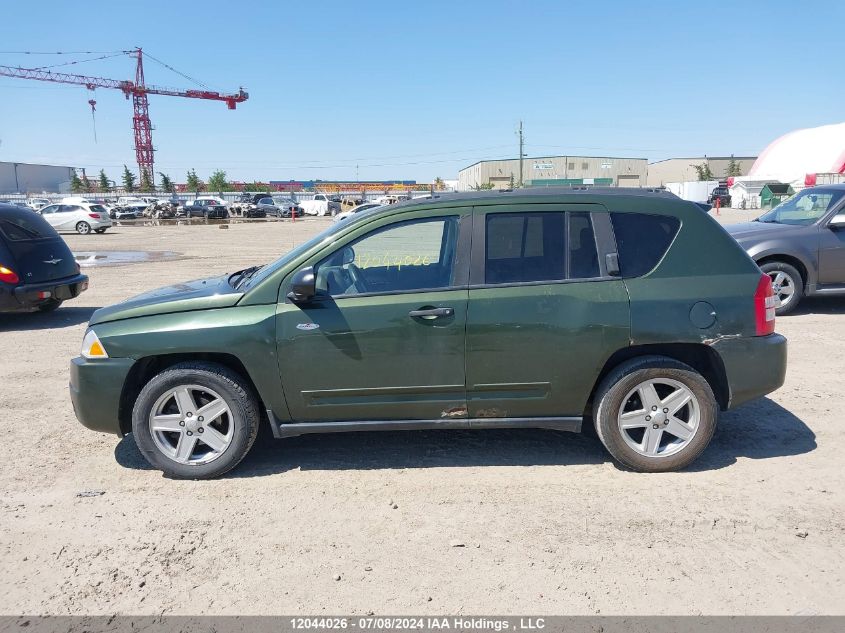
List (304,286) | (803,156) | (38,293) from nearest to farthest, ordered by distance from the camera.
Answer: (304,286) → (38,293) → (803,156)

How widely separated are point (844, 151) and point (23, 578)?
279ft

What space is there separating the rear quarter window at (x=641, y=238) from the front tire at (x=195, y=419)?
8.48ft

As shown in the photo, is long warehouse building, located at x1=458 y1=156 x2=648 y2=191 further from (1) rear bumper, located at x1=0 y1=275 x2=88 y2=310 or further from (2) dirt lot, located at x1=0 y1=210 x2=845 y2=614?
(2) dirt lot, located at x1=0 y1=210 x2=845 y2=614

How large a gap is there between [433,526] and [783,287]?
→ 745 cm

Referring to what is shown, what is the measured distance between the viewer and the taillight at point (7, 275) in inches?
343

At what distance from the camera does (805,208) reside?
9438 millimetres

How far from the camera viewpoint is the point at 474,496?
3.95m

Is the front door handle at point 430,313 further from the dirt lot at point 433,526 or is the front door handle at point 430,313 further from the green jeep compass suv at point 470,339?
the dirt lot at point 433,526

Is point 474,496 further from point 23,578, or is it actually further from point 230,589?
point 23,578

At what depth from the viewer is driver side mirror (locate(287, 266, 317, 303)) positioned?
13.1 ft

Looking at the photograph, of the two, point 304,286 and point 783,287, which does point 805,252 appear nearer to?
point 783,287

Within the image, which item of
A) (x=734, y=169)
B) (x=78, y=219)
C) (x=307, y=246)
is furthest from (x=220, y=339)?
(x=734, y=169)

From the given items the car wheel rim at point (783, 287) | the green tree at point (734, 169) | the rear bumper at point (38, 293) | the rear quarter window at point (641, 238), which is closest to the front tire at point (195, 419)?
the rear quarter window at point (641, 238)

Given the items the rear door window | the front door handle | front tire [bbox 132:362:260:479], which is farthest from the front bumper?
the rear door window
